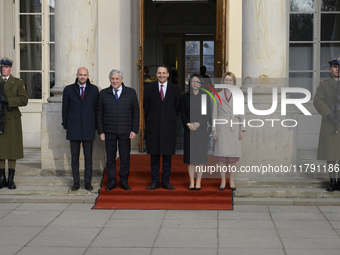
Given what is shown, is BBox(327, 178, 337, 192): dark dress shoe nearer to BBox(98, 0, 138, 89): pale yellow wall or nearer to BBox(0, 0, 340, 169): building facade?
BBox(0, 0, 340, 169): building facade

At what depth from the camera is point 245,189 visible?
7.06 metres

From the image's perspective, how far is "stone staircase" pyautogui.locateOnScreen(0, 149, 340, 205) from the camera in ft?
22.5

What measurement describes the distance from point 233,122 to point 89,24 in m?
2.52

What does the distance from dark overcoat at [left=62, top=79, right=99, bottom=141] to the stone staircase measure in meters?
0.76

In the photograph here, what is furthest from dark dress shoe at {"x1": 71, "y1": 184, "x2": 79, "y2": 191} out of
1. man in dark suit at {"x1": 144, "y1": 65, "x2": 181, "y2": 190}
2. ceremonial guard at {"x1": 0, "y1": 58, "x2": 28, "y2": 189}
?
man in dark suit at {"x1": 144, "y1": 65, "x2": 181, "y2": 190}

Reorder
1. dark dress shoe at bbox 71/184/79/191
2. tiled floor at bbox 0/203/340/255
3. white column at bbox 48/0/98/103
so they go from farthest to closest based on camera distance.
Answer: white column at bbox 48/0/98/103
dark dress shoe at bbox 71/184/79/191
tiled floor at bbox 0/203/340/255

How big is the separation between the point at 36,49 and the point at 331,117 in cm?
640

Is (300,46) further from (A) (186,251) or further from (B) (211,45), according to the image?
(B) (211,45)

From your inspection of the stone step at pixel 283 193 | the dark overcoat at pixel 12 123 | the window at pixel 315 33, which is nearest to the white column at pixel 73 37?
the dark overcoat at pixel 12 123

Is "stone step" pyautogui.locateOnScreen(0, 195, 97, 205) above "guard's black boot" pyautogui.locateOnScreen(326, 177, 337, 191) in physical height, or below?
below

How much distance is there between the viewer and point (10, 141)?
7141 mm

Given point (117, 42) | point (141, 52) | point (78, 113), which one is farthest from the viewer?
point (117, 42)

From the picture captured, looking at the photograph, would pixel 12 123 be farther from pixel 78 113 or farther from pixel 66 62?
pixel 66 62

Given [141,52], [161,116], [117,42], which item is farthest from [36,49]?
[161,116]
